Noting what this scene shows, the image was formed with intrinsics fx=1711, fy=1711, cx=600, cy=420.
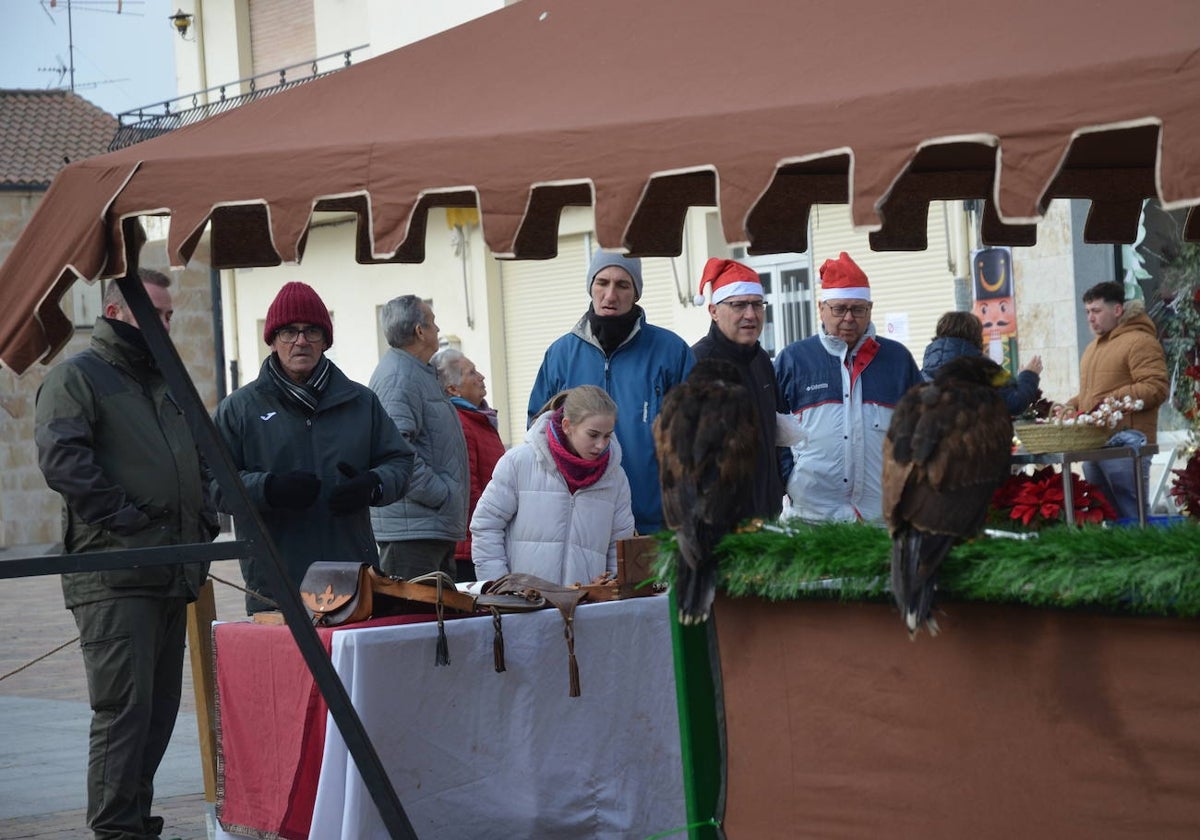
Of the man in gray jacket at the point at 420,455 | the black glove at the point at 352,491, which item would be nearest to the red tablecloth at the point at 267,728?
the black glove at the point at 352,491

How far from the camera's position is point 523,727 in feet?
19.9

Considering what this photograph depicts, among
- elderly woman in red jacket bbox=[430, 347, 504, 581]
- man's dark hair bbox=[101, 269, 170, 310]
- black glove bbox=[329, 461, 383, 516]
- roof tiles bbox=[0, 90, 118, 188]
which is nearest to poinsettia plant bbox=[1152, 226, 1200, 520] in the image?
elderly woman in red jacket bbox=[430, 347, 504, 581]

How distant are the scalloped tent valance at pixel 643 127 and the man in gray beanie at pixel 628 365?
1.27 m

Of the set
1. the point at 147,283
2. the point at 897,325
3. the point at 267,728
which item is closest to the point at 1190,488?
the point at 267,728

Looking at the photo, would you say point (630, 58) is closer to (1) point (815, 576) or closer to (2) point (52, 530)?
(1) point (815, 576)

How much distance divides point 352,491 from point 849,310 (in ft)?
7.51

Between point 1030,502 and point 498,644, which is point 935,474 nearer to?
point 1030,502

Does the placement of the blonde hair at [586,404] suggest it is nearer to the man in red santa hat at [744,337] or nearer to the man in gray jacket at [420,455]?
the man in red santa hat at [744,337]

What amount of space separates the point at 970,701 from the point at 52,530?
32405mm

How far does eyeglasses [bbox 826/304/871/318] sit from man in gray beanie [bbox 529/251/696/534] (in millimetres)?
678

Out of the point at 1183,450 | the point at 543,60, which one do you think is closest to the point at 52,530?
the point at 1183,450

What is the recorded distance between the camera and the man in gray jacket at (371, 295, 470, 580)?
319 inches

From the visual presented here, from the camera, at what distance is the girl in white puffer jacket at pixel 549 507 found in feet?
21.3

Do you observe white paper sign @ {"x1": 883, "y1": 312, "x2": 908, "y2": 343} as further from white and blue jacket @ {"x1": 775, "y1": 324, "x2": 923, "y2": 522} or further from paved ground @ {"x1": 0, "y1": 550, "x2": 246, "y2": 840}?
white and blue jacket @ {"x1": 775, "y1": 324, "x2": 923, "y2": 522}
